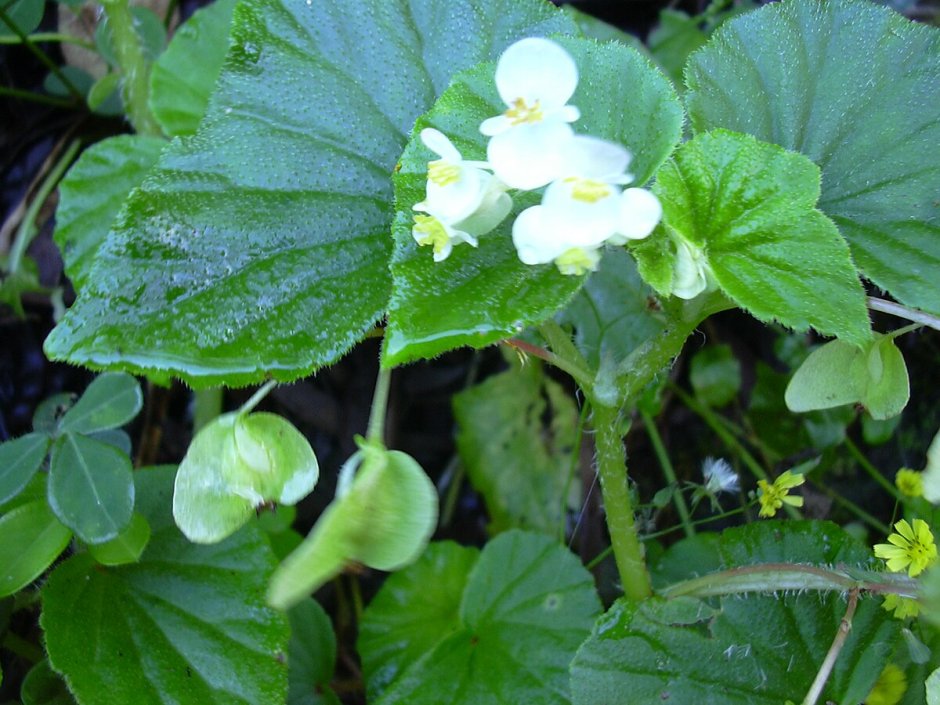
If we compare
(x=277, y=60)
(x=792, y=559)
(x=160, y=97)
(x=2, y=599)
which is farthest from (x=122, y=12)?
(x=792, y=559)

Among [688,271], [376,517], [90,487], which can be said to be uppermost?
[688,271]

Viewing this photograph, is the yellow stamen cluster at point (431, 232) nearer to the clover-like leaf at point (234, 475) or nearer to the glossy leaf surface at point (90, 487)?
the clover-like leaf at point (234, 475)

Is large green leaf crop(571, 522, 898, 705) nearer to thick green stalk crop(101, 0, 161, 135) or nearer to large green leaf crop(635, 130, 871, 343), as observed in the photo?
large green leaf crop(635, 130, 871, 343)

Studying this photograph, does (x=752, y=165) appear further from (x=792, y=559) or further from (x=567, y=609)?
(x=567, y=609)

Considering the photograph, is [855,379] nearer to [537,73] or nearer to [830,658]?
[830,658]

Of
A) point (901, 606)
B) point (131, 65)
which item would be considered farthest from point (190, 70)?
point (901, 606)
